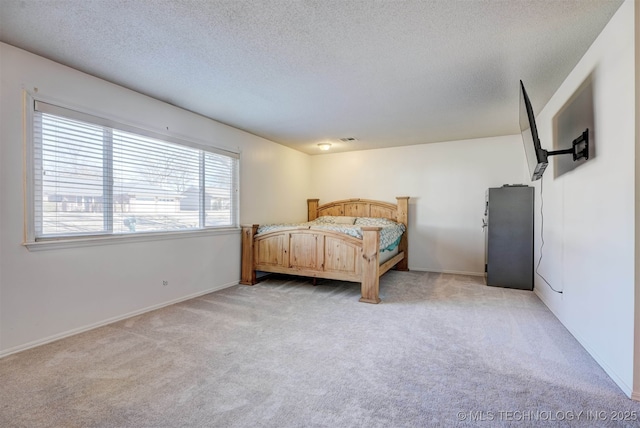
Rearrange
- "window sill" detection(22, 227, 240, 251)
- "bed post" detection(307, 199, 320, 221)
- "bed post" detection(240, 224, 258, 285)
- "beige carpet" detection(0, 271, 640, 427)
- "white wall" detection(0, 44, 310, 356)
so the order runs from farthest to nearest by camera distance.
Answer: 1. "bed post" detection(307, 199, 320, 221)
2. "bed post" detection(240, 224, 258, 285)
3. "window sill" detection(22, 227, 240, 251)
4. "white wall" detection(0, 44, 310, 356)
5. "beige carpet" detection(0, 271, 640, 427)

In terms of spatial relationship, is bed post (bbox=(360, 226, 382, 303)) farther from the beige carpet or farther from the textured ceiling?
the textured ceiling

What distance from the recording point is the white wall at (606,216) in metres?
1.80

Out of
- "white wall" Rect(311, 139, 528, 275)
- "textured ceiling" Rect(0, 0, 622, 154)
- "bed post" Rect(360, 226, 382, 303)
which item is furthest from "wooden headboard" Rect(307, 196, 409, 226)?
"textured ceiling" Rect(0, 0, 622, 154)

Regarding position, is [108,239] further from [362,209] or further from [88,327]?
[362,209]

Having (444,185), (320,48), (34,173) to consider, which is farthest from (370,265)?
(34,173)

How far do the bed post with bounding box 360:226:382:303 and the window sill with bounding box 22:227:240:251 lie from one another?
208cm

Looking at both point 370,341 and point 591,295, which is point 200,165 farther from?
point 591,295

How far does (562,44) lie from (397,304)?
9.31ft

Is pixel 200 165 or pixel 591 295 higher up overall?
pixel 200 165

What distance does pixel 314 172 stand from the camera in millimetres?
6484

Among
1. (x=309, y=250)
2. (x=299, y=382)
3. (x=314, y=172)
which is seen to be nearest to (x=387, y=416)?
(x=299, y=382)

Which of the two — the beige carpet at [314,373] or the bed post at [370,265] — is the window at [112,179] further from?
the bed post at [370,265]

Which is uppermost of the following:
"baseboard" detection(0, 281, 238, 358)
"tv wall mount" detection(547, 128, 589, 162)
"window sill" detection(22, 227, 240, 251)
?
"tv wall mount" detection(547, 128, 589, 162)

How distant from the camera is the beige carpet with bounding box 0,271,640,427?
5.27 ft
